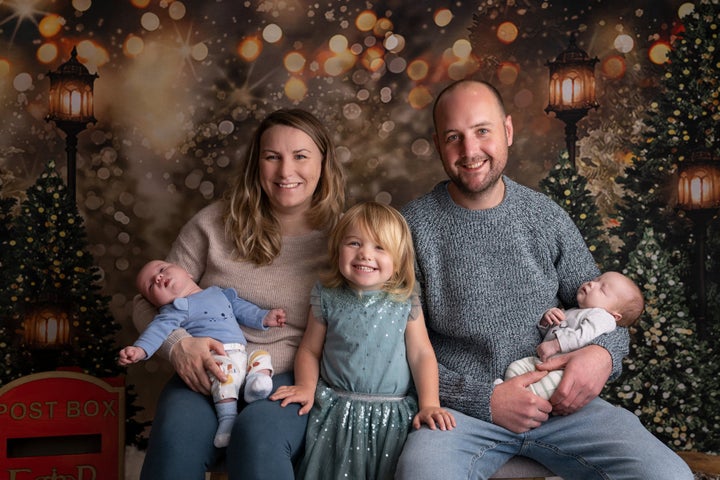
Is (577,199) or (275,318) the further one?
(577,199)

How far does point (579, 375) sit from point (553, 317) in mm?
238

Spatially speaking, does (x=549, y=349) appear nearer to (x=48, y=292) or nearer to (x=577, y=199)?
(x=577, y=199)

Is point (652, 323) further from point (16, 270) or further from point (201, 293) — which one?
point (16, 270)

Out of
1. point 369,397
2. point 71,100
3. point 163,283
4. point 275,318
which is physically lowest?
point 369,397

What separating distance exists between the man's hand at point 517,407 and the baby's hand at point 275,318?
0.71m

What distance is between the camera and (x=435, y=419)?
6.61 ft

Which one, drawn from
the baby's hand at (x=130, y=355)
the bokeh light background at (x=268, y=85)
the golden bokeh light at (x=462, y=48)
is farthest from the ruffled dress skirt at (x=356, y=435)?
the golden bokeh light at (x=462, y=48)

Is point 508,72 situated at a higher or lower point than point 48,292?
higher

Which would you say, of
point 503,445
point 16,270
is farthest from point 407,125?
point 16,270

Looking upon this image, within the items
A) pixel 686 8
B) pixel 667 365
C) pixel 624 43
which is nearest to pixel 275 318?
pixel 667 365

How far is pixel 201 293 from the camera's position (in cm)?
Answer: 229

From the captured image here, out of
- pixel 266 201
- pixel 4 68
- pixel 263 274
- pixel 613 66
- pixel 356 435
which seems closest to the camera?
pixel 356 435

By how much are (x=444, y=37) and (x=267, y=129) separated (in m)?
1.03

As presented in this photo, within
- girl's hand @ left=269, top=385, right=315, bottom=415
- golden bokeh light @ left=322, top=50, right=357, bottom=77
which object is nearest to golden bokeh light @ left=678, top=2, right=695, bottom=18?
golden bokeh light @ left=322, top=50, right=357, bottom=77
